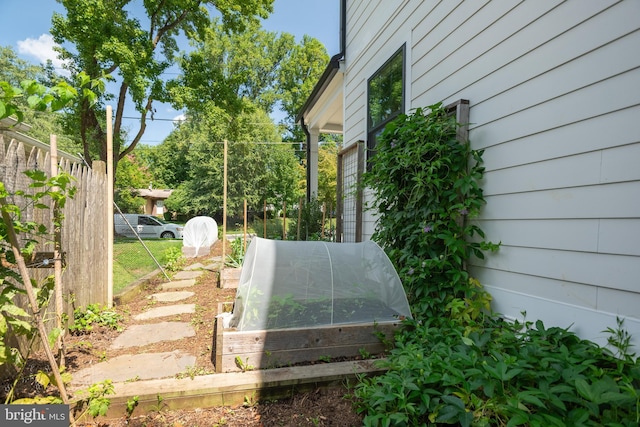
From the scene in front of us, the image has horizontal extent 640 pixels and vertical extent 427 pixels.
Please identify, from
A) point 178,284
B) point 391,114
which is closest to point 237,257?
point 178,284

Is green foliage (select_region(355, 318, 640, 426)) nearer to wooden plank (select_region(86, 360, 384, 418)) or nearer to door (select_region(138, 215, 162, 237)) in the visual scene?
wooden plank (select_region(86, 360, 384, 418))

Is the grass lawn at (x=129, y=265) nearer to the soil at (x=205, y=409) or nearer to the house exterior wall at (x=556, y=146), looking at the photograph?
the soil at (x=205, y=409)

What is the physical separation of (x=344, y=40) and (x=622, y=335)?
5281mm

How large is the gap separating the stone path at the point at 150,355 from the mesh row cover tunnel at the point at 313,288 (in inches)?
24.9

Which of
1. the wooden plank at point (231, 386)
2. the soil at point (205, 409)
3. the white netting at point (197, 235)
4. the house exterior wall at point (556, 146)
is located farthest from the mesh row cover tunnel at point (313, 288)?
the white netting at point (197, 235)

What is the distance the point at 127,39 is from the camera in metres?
10.2

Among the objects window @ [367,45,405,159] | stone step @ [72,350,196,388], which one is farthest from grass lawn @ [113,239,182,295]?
window @ [367,45,405,159]

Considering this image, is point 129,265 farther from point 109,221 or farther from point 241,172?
point 241,172

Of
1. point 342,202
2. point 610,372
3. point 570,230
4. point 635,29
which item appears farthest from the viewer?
point 342,202

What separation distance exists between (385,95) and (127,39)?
400 inches

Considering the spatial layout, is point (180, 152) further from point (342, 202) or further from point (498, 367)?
point (498, 367)

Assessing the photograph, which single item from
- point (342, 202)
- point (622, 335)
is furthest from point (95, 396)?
point (342, 202)

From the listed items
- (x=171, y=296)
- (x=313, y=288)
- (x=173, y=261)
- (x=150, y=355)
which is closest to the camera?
(x=313, y=288)

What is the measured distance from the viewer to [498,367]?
4.52ft
